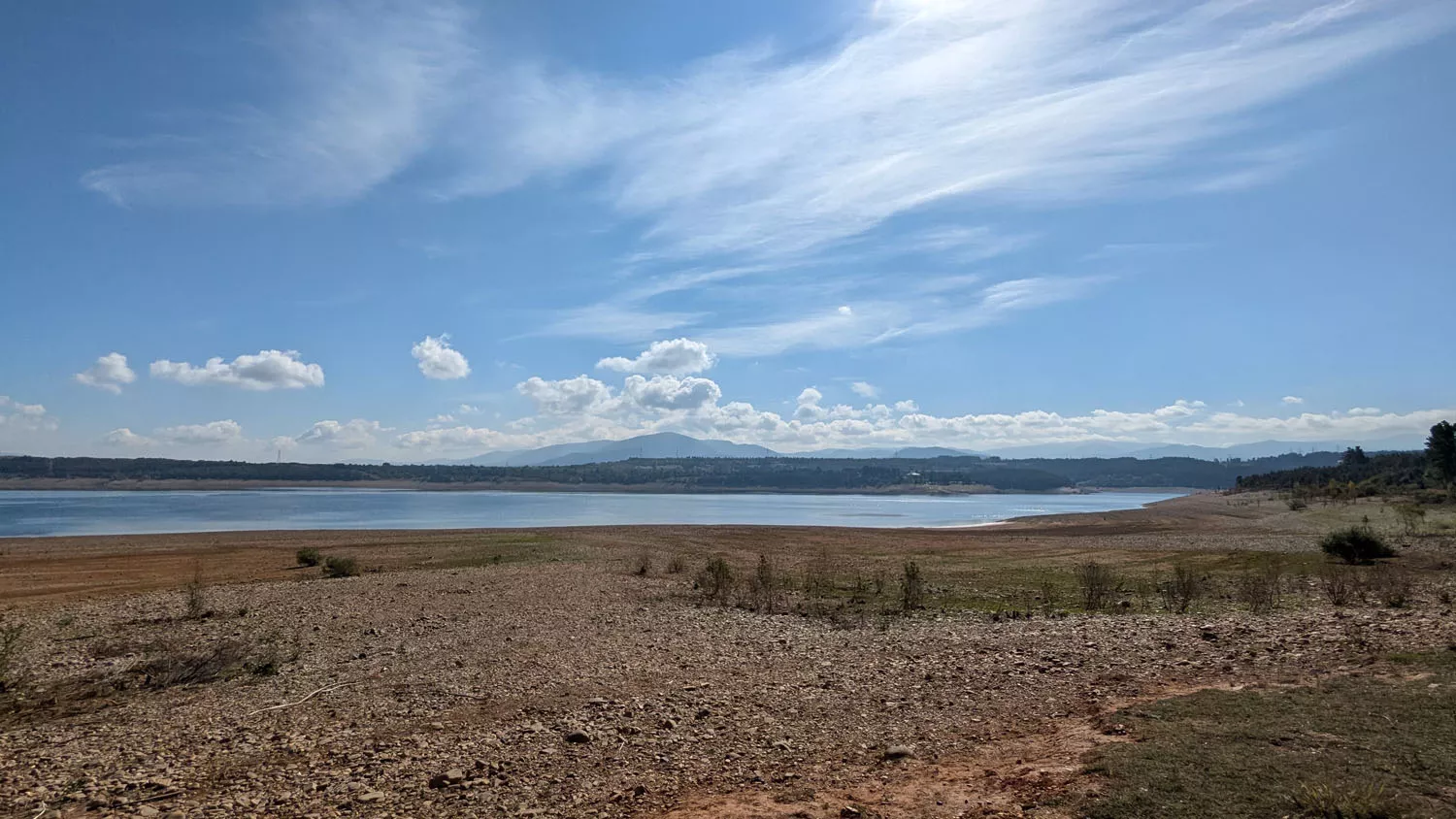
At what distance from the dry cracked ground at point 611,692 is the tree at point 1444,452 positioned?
55130 mm

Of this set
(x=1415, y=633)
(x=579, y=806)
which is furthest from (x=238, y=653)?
(x=1415, y=633)

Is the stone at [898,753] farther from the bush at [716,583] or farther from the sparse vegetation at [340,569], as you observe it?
the sparse vegetation at [340,569]

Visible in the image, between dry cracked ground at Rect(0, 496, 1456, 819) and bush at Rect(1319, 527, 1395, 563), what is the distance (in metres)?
2.55

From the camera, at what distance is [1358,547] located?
2445 cm

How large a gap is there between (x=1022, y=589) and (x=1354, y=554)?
1144 cm

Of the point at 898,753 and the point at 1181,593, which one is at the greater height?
the point at 898,753

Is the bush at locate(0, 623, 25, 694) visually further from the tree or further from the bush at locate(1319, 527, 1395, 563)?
the tree

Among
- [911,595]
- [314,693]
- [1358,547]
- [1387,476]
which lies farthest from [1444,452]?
[314,693]

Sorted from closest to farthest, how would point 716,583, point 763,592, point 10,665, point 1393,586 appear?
point 10,665
point 1393,586
point 763,592
point 716,583

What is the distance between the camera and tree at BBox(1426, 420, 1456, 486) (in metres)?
62.7

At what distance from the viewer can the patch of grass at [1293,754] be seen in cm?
567

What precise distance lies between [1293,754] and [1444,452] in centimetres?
7691

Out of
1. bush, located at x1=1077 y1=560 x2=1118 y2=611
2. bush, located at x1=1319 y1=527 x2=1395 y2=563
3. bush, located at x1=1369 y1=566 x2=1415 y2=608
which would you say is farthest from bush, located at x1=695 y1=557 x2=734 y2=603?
bush, located at x1=1319 y1=527 x2=1395 y2=563

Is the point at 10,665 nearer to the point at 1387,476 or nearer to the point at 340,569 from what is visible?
the point at 340,569
